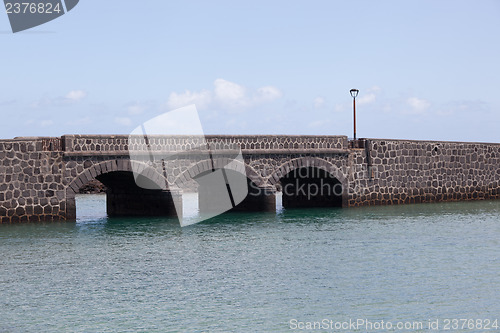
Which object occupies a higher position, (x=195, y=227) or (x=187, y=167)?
(x=187, y=167)

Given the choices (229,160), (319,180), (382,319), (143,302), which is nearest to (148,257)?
(143,302)

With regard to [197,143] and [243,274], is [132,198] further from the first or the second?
[243,274]

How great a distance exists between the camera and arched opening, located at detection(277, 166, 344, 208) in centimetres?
3400

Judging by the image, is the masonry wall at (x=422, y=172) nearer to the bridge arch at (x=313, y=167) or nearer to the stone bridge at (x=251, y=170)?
the stone bridge at (x=251, y=170)

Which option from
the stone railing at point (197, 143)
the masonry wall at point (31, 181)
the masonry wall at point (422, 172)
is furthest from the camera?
the masonry wall at point (422, 172)

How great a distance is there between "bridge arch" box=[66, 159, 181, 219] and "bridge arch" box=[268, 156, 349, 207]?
15.8 feet

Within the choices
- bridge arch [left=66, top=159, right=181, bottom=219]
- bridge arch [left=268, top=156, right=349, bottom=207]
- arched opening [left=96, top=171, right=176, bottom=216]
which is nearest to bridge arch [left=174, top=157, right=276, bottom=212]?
bridge arch [left=268, top=156, right=349, bottom=207]

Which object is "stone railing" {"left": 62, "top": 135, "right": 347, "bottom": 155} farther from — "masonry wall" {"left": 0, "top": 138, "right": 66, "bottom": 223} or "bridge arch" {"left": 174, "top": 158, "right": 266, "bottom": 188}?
"masonry wall" {"left": 0, "top": 138, "right": 66, "bottom": 223}

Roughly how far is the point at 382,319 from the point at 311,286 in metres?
3.05

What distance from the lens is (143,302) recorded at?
14.5 meters

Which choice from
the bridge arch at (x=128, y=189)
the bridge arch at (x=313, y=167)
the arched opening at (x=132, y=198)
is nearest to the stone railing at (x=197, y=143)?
the bridge arch at (x=313, y=167)

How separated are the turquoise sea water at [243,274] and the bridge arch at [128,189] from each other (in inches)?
46.5

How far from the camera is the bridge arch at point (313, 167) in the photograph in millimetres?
31578

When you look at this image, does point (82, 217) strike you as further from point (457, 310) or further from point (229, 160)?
point (457, 310)
